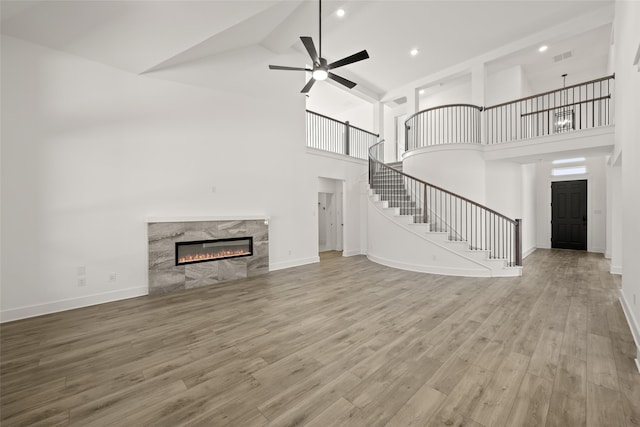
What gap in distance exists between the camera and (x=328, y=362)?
234 cm

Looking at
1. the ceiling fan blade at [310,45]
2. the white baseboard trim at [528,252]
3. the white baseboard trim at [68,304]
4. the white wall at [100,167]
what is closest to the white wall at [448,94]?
the white baseboard trim at [528,252]

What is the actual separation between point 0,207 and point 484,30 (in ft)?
32.2

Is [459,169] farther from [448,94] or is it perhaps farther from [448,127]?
[448,94]

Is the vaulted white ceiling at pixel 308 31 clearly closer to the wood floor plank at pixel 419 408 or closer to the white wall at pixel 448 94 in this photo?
the white wall at pixel 448 94

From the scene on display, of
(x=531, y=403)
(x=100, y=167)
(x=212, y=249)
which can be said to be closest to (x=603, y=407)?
(x=531, y=403)

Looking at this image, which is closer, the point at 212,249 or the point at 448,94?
the point at 212,249

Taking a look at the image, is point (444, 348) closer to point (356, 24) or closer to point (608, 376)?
point (608, 376)

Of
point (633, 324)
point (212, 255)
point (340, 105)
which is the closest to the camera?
Answer: point (633, 324)

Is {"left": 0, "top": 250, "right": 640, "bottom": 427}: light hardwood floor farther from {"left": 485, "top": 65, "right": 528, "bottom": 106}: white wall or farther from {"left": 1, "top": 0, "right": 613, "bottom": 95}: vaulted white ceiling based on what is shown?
{"left": 485, "top": 65, "right": 528, "bottom": 106}: white wall

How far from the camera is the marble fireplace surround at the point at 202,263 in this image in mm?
4500

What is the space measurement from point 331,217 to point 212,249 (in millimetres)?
5151

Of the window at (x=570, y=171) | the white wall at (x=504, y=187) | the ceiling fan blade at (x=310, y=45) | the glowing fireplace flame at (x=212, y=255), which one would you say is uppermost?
the ceiling fan blade at (x=310, y=45)

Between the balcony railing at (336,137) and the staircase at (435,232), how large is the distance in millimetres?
1612

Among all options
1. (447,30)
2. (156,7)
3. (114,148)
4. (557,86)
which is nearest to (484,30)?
(447,30)
